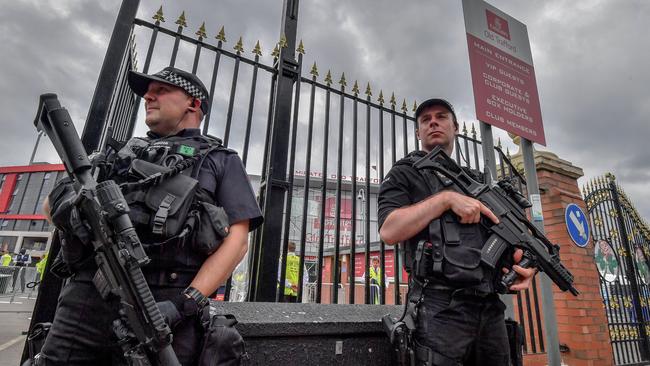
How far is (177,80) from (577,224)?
202 inches

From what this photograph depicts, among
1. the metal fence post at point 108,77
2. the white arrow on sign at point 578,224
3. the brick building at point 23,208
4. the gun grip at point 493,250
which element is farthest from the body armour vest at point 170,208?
the brick building at point 23,208

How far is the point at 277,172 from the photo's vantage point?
2.75 metres

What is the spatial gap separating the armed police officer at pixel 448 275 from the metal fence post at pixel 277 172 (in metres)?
0.99

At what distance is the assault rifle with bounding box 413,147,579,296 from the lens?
192 centimetres

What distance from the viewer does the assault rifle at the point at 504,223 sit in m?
1.92

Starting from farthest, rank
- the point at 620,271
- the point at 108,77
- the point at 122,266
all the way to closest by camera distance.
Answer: the point at 620,271 < the point at 108,77 < the point at 122,266

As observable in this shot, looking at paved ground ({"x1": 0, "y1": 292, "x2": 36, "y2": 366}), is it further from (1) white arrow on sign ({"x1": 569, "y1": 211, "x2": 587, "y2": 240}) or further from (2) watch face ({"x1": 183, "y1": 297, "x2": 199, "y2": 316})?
(1) white arrow on sign ({"x1": 569, "y1": 211, "x2": 587, "y2": 240})

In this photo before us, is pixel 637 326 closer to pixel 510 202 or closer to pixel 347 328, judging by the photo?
pixel 510 202

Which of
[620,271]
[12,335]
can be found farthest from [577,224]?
[12,335]

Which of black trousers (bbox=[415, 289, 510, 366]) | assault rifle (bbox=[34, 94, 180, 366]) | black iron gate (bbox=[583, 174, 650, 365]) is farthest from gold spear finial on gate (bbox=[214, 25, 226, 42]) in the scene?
black iron gate (bbox=[583, 174, 650, 365])

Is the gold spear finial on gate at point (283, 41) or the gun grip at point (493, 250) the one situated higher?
the gold spear finial on gate at point (283, 41)

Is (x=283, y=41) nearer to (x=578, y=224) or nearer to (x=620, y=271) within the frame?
(x=578, y=224)

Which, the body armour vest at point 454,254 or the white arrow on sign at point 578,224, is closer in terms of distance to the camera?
the body armour vest at point 454,254

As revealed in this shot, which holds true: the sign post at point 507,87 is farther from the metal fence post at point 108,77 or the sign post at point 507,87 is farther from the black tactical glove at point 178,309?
the metal fence post at point 108,77
